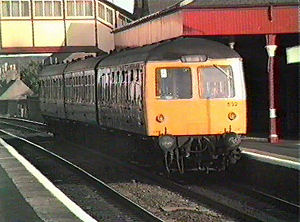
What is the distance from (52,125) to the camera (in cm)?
3008

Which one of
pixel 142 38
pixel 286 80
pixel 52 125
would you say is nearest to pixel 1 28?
pixel 52 125

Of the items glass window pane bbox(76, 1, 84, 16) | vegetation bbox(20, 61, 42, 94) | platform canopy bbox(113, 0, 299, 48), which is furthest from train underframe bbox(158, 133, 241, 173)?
vegetation bbox(20, 61, 42, 94)

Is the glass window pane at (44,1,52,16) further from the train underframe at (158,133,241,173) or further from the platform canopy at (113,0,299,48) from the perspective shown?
the train underframe at (158,133,241,173)

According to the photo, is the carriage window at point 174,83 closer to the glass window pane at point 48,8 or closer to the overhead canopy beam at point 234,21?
the overhead canopy beam at point 234,21

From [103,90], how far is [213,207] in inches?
314

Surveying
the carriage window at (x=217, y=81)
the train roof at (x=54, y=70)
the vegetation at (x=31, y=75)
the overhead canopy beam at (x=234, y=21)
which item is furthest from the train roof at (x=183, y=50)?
the vegetation at (x=31, y=75)

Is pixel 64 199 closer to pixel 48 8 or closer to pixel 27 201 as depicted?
pixel 27 201

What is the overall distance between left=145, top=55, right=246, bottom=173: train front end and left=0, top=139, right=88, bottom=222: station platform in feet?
9.53

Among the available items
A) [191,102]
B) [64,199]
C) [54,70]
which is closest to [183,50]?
[191,102]

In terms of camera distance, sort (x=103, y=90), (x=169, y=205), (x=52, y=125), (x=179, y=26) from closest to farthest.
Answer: (x=169, y=205), (x=103, y=90), (x=179, y=26), (x=52, y=125)

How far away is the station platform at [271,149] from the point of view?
1430 cm

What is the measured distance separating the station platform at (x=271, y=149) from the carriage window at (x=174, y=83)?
5.73 feet

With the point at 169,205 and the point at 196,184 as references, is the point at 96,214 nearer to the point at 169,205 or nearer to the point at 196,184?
the point at 169,205

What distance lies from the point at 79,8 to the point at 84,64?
1651 centimetres
